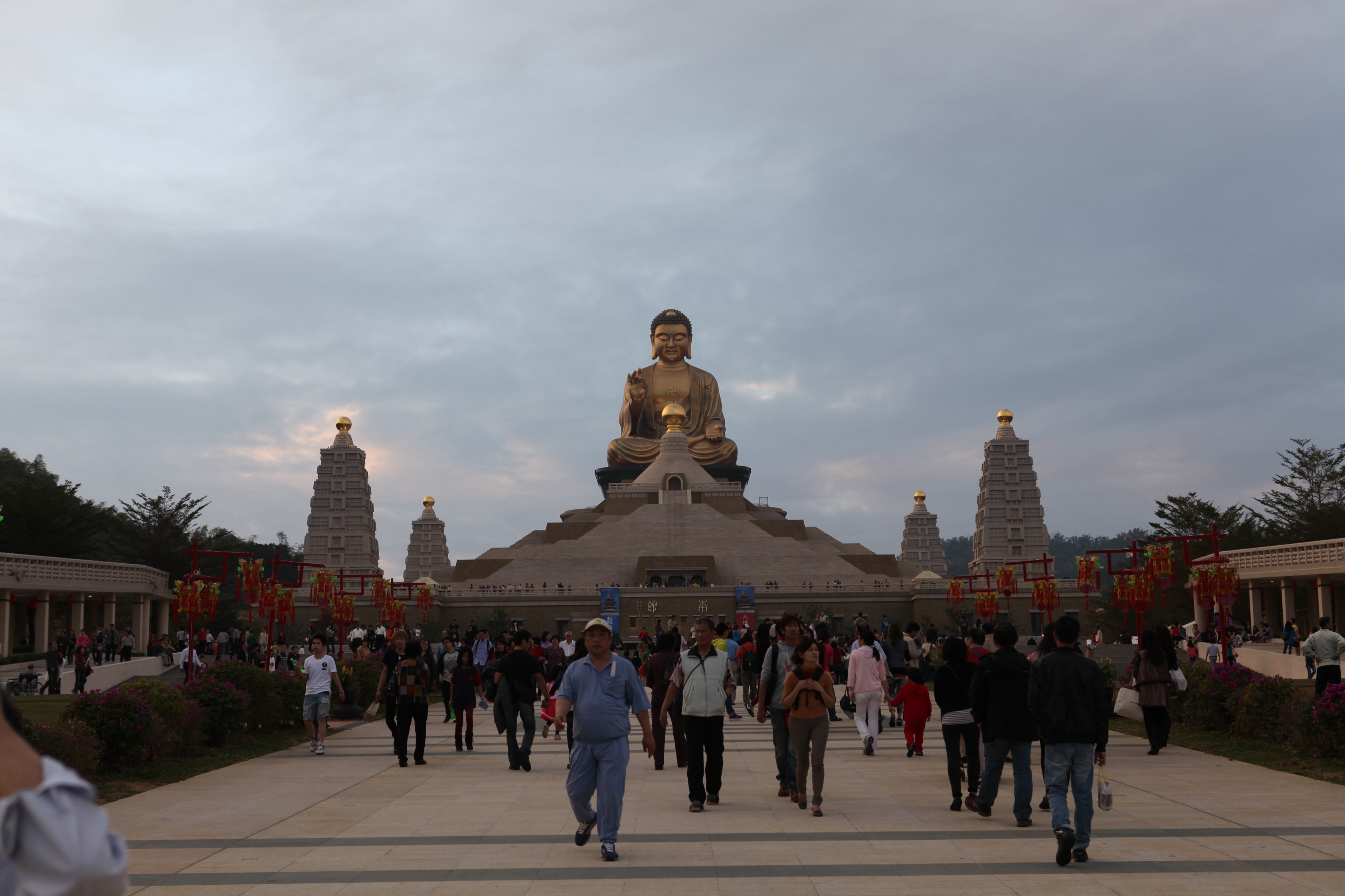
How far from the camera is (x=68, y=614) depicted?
129 ft

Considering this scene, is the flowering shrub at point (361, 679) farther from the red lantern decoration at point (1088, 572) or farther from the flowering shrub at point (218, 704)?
the red lantern decoration at point (1088, 572)

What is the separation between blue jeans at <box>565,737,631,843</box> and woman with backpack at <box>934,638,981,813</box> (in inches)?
109

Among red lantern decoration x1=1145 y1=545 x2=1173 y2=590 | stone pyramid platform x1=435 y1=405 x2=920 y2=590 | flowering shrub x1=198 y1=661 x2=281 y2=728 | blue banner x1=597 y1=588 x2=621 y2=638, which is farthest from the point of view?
stone pyramid platform x1=435 y1=405 x2=920 y2=590

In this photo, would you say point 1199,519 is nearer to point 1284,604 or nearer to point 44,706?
point 1284,604

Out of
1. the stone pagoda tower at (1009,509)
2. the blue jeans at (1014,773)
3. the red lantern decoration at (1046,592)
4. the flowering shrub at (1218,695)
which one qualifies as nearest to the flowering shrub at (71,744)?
the blue jeans at (1014,773)

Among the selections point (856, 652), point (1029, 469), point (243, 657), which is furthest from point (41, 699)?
point (1029, 469)

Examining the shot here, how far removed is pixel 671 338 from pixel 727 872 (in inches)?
2495

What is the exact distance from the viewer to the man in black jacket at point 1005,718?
794cm

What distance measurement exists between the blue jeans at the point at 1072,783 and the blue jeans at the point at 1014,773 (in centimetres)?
79

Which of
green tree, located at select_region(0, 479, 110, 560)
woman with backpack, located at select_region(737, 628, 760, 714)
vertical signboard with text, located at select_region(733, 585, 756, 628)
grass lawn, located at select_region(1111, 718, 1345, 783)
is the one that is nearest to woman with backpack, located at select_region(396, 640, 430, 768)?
woman with backpack, located at select_region(737, 628, 760, 714)

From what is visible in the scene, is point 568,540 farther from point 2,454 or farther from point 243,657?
point 2,454

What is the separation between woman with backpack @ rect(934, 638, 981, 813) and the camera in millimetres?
8641

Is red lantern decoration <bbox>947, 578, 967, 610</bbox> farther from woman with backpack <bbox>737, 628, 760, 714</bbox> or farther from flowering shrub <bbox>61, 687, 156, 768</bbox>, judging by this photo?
flowering shrub <bbox>61, 687, 156, 768</bbox>

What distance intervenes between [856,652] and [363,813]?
214 inches
